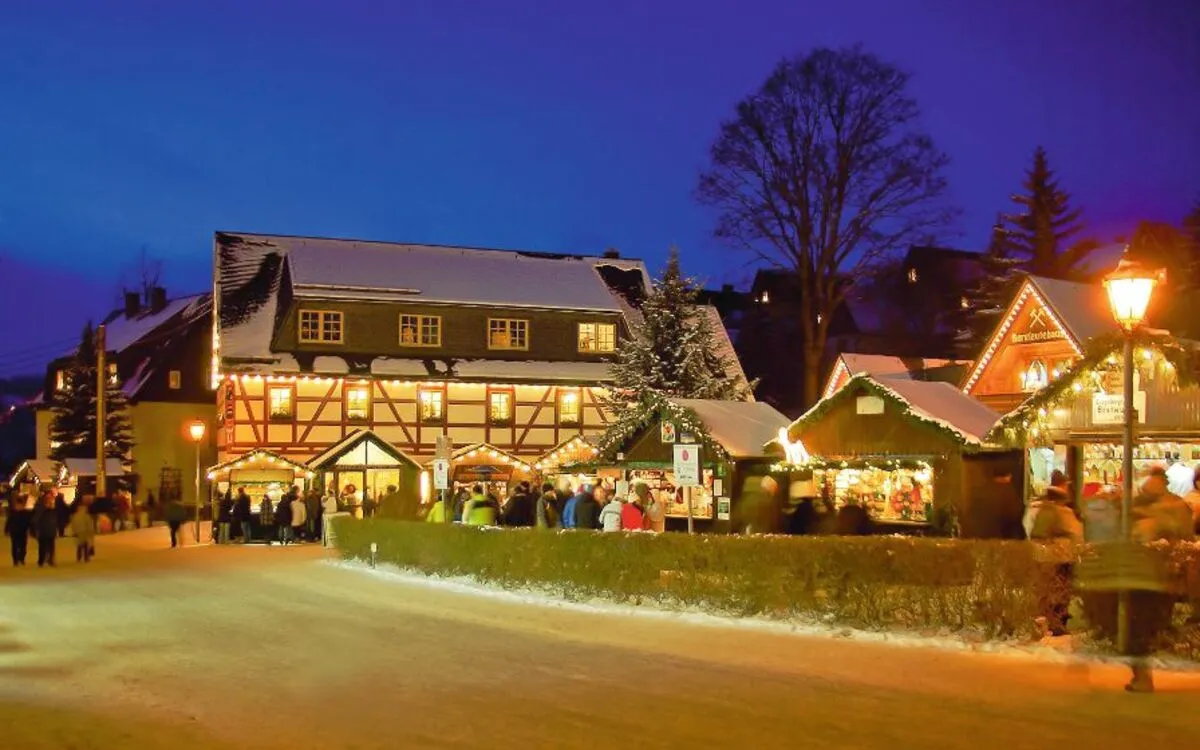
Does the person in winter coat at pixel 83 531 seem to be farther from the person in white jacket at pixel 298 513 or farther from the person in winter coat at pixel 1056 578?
the person in winter coat at pixel 1056 578

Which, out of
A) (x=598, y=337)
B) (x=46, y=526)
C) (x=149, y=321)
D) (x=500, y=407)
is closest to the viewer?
(x=46, y=526)

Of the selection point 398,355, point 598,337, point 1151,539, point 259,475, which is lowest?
point 259,475

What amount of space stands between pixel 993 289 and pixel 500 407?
2035cm

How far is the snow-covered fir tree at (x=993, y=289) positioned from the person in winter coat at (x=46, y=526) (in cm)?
3299

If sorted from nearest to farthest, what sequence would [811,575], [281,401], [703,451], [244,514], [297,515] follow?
1. [811,575]
2. [703,451]
3. [297,515]
4. [244,514]
5. [281,401]

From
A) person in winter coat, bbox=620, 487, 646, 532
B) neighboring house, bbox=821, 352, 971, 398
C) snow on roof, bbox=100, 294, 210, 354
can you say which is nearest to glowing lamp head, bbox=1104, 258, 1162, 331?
person in winter coat, bbox=620, 487, 646, 532

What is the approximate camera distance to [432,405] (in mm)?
45500

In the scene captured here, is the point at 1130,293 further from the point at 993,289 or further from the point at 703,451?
the point at 993,289

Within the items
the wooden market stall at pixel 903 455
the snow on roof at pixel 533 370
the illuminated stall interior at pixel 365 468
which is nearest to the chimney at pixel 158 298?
the snow on roof at pixel 533 370

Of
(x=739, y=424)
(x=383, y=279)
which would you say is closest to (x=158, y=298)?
(x=383, y=279)

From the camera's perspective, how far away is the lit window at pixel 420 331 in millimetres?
46031

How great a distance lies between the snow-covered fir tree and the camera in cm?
4769

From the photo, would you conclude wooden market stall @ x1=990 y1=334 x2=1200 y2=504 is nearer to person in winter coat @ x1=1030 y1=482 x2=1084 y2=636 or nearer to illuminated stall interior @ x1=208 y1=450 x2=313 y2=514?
person in winter coat @ x1=1030 y1=482 x2=1084 y2=636

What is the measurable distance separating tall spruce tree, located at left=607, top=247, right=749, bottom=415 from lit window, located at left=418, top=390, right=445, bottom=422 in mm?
9912
